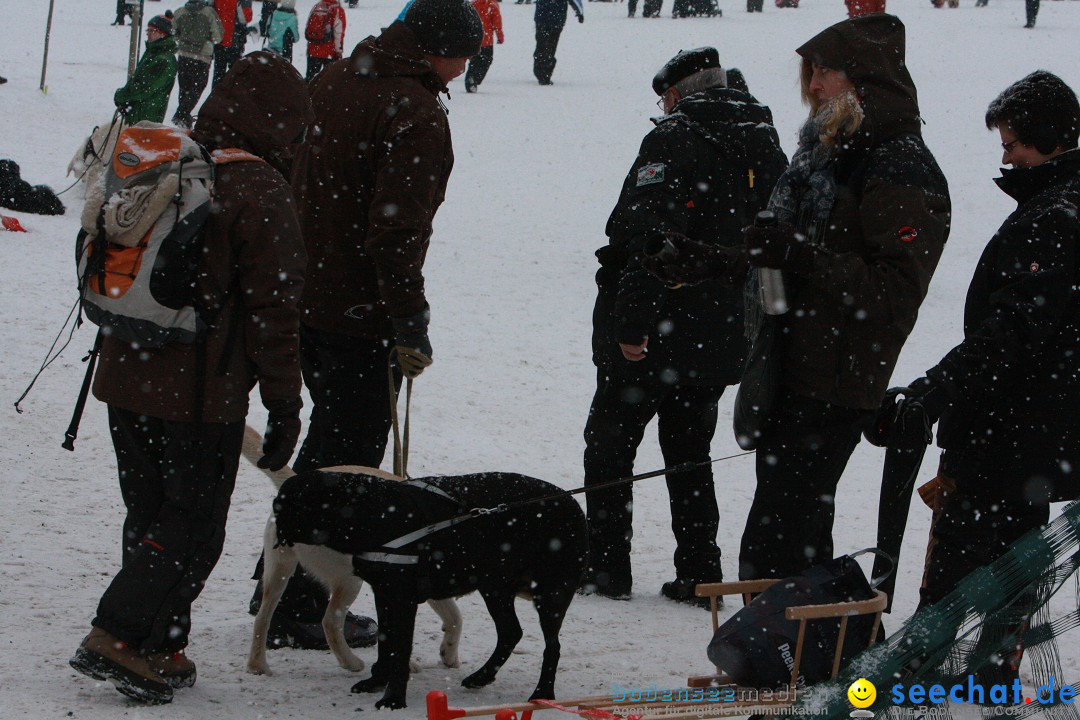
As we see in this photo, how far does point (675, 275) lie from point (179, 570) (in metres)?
1.71

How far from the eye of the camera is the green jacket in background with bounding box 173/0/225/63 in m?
15.3

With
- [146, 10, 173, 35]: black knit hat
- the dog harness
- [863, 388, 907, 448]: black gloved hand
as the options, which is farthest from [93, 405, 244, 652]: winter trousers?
[146, 10, 173, 35]: black knit hat

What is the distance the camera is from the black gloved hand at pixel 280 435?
3451 mm

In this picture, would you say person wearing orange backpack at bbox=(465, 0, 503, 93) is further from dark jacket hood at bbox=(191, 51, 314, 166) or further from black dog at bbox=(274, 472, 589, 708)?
black dog at bbox=(274, 472, 589, 708)

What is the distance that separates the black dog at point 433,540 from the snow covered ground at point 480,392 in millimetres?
295

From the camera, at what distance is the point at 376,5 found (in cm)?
2906

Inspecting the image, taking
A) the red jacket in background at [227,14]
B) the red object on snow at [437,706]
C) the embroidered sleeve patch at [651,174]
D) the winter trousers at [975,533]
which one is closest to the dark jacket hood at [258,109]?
the embroidered sleeve patch at [651,174]

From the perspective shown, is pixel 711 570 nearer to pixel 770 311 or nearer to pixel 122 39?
pixel 770 311

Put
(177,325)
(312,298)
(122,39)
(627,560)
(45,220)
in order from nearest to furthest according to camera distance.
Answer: (177,325)
(312,298)
(627,560)
(45,220)
(122,39)

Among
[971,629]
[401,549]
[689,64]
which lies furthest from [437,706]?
[689,64]

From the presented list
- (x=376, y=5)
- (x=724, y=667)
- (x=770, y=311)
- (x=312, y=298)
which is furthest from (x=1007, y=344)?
(x=376, y=5)

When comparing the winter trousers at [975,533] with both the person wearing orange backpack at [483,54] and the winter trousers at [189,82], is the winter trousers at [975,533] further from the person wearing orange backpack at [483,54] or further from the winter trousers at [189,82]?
the person wearing orange backpack at [483,54]

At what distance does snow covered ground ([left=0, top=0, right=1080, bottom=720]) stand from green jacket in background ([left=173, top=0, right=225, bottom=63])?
1.70m

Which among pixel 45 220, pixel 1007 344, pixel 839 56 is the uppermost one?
pixel 839 56
